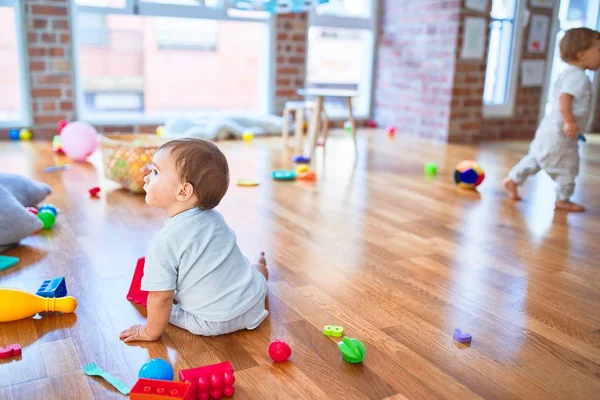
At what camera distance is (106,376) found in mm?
1106

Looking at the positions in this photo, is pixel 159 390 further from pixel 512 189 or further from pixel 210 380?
pixel 512 189

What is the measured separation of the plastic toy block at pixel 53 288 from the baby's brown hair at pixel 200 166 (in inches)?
18.2

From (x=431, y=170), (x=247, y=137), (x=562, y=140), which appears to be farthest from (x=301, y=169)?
(x=562, y=140)

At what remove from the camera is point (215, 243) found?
1.27 meters

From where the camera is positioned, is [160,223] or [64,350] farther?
[160,223]

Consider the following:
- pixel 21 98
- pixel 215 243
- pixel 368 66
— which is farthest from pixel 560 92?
pixel 21 98

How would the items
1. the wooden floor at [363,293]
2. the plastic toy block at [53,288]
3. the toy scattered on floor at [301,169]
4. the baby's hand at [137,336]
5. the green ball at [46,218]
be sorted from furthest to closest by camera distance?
the toy scattered on floor at [301,169] < the green ball at [46,218] < the plastic toy block at [53,288] < the baby's hand at [137,336] < the wooden floor at [363,293]

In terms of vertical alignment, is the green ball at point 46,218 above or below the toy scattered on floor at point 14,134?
below

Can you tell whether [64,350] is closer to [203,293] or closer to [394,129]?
[203,293]

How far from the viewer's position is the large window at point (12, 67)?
12.6 ft

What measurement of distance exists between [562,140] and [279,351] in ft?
6.04

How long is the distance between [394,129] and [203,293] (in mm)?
3901

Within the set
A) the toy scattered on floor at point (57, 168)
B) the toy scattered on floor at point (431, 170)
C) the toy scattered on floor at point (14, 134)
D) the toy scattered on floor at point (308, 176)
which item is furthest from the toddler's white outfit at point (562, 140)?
the toy scattered on floor at point (14, 134)

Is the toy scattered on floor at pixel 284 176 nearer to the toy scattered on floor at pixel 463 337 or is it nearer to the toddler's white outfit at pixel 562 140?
the toddler's white outfit at pixel 562 140
